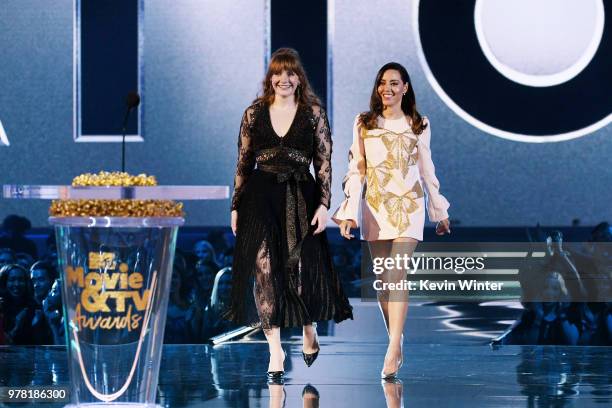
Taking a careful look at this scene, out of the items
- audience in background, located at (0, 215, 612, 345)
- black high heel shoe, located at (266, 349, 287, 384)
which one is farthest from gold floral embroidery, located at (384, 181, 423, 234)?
audience in background, located at (0, 215, 612, 345)

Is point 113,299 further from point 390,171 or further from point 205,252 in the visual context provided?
point 205,252

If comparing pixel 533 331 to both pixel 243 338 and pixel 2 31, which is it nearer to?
pixel 243 338

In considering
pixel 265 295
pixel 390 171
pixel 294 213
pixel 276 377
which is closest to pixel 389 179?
pixel 390 171

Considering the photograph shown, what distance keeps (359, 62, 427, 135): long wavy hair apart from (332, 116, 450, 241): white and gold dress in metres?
0.03

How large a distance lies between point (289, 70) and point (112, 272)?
1.88 metres

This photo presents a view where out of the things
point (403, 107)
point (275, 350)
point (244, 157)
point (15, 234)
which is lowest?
point (275, 350)

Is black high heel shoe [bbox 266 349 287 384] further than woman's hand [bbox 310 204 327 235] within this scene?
No

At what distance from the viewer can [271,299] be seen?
572cm

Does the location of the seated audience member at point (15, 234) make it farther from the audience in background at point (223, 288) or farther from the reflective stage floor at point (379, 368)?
the reflective stage floor at point (379, 368)

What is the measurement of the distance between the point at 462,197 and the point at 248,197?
1.83m

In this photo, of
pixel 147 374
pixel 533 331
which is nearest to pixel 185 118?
pixel 533 331

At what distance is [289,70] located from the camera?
5.65 metres

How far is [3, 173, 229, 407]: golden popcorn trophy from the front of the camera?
4074 mm

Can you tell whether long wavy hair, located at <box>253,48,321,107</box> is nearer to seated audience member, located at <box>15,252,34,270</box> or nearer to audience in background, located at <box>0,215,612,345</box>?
audience in background, located at <box>0,215,612,345</box>
